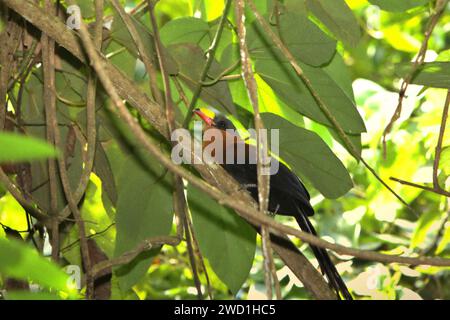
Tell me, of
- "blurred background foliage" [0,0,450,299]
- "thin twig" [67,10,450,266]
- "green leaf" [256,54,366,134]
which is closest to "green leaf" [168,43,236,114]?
"blurred background foliage" [0,0,450,299]

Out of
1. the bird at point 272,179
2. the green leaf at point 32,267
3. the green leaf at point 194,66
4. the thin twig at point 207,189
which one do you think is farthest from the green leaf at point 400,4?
the green leaf at point 32,267

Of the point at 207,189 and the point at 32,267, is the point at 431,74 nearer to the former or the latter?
the point at 207,189

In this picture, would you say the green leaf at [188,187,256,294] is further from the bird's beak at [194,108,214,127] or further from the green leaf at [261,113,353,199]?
the bird's beak at [194,108,214,127]

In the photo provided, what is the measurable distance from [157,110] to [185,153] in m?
0.11

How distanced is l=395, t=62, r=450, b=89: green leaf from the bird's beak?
0.68 m

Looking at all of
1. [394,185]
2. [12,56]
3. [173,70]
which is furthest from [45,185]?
[394,185]

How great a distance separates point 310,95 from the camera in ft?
5.67

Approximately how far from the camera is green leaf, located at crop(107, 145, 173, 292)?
1713 mm

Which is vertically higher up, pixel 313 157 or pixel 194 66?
pixel 194 66

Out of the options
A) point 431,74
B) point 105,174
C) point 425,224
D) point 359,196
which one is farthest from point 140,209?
point 359,196

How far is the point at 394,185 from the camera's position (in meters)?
2.54

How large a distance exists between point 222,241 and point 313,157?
1.03ft

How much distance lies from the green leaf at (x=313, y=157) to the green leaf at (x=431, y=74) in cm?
26
